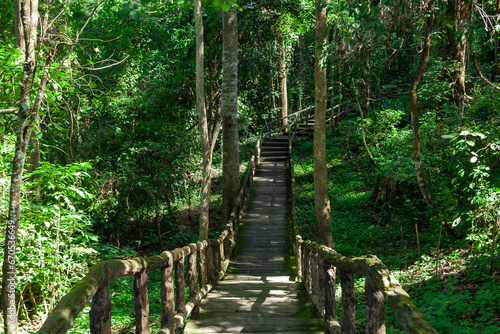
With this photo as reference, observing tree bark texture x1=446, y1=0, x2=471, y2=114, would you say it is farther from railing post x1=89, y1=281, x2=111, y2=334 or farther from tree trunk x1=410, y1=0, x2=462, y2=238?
railing post x1=89, y1=281, x2=111, y2=334

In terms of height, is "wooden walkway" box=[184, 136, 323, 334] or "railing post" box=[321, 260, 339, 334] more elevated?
"railing post" box=[321, 260, 339, 334]

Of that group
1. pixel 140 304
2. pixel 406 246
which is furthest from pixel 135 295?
pixel 406 246

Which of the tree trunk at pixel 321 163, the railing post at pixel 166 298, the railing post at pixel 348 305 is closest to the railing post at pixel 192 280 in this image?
the railing post at pixel 166 298

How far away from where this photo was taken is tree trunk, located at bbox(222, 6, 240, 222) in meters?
11.9

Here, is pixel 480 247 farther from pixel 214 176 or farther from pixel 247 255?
pixel 214 176

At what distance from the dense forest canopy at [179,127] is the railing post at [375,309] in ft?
10.5

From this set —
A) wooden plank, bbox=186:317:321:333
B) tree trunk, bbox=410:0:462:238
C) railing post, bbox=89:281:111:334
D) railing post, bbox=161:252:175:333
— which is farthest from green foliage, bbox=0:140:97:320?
tree trunk, bbox=410:0:462:238

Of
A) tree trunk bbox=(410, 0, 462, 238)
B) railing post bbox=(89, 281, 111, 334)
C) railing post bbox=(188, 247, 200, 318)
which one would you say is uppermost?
tree trunk bbox=(410, 0, 462, 238)

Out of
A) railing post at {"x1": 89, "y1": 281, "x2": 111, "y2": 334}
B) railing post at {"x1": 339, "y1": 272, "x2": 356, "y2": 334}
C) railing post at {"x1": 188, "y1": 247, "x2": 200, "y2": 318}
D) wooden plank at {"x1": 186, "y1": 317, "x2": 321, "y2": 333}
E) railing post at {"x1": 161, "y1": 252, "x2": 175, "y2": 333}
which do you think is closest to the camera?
railing post at {"x1": 89, "y1": 281, "x2": 111, "y2": 334}

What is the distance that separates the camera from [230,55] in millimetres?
12016

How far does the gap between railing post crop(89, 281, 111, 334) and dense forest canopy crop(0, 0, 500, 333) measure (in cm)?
217

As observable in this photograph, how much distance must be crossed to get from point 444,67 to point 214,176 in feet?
39.7

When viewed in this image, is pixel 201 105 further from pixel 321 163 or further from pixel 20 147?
pixel 20 147

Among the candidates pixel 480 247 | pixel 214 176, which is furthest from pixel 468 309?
pixel 214 176
